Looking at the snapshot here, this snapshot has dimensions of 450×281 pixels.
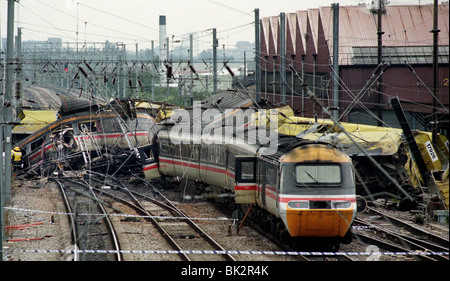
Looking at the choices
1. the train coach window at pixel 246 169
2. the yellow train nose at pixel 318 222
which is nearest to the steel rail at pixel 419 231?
the yellow train nose at pixel 318 222

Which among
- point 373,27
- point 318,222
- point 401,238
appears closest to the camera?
point 318,222

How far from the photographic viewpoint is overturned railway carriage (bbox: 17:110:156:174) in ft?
→ 118

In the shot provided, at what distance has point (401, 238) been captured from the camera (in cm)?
1586

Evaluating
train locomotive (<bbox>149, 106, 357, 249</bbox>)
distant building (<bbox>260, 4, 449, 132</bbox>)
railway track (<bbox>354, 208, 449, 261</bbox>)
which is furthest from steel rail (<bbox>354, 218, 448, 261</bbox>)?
distant building (<bbox>260, 4, 449, 132</bbox>)

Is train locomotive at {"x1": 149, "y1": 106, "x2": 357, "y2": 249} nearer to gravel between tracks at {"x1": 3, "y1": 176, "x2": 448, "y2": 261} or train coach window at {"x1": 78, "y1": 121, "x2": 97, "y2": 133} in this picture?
gravel between tracks at {"x1": 3, "y1": 176, "x2": 448, "y2": 261}

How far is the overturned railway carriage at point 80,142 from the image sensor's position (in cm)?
3584

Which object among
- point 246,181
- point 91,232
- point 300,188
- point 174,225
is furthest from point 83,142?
point 300,188

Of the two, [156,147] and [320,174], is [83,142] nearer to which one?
[156,147]

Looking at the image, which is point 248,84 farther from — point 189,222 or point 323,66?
point 189,222

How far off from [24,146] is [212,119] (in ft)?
44.7

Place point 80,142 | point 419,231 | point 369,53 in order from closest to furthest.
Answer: point 419,231, point 80,142, point 369,53

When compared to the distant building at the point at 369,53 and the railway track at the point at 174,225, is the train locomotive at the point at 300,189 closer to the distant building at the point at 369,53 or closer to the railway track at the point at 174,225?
the railway track at the point at 174,225

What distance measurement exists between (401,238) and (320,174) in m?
2.84
